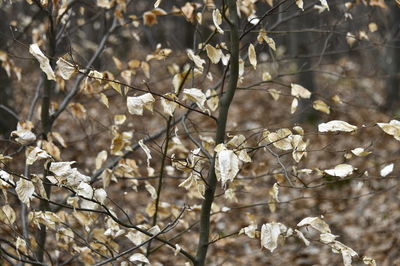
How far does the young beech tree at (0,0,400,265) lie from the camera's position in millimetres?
1991

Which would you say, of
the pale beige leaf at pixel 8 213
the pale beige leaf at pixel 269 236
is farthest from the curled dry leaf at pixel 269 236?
the pale beige leaf at pixel 8 213

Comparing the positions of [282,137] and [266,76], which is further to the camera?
[266,76]

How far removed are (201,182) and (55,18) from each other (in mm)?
1627

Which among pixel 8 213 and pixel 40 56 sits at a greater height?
pixel 40 56

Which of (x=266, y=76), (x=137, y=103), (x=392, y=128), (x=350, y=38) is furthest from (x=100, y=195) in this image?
(x=350, y=38)

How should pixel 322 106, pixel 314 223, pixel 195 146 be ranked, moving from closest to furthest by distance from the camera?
pixel 314 223
pixel 322 106
pixel 195 146

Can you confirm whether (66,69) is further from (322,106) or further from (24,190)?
(322,106)

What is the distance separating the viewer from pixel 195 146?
23.3 feet

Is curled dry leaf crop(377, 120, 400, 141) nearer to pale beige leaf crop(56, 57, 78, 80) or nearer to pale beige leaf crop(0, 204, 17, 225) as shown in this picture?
pale beige leaf crop(56, 57, 78, 80)

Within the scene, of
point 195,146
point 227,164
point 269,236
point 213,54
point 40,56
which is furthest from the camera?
point 195,146

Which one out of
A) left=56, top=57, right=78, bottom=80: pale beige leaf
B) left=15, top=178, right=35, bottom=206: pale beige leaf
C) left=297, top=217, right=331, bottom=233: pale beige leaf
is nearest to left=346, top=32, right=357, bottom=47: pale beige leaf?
left=297, top=217, right=331, bottom=233: pale beige leaf

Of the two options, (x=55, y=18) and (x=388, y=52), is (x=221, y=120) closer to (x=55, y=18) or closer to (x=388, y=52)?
(x=55, y=18)

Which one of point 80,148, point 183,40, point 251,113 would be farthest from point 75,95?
point 183,40

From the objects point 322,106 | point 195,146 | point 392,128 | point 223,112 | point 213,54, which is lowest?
point 392,128
